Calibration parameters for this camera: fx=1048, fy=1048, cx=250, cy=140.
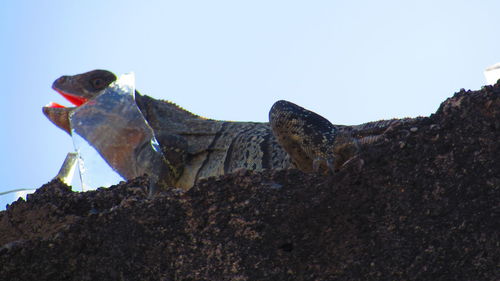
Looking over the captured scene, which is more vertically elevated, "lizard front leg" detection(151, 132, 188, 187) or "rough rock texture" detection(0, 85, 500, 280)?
"lizard front leg" detection(151, 132, 188, 187)

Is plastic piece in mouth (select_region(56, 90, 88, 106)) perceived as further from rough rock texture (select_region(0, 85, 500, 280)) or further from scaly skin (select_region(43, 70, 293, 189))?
rough rock texture (select_region(0, 85, 500, 280))

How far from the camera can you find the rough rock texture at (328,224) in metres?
3.76

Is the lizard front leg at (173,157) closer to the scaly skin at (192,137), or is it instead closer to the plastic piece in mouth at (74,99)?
the scaly skin at (192,137)

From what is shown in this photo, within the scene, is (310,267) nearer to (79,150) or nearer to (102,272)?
(102,272)

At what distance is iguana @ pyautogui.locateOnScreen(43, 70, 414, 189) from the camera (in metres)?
6.20

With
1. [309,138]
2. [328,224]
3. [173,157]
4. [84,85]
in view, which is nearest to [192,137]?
[173,157]

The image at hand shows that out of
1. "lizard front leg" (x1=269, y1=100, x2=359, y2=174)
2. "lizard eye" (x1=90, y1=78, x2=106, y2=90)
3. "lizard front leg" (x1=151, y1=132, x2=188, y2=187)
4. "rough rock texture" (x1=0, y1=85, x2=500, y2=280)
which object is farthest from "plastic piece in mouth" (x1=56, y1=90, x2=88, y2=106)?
"rough rock texture" (x1=0, y1=85, x2=500, y2=280)

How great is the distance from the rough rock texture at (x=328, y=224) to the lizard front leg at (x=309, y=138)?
4.98ft

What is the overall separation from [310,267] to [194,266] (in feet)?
1.47

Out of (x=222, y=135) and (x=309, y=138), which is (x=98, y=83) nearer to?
(x=222, y=135)

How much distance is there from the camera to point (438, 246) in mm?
3734

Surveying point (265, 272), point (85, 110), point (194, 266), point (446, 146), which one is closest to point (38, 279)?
point (194, 266)

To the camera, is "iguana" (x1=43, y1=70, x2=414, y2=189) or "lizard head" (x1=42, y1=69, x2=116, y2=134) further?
"lizard head" (x1=42, y1=69, x2=116, y2=134)

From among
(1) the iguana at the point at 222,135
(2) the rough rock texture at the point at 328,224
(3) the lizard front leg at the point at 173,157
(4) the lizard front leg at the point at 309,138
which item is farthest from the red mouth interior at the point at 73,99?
(2) the rough rock texture at the point at 328,224
